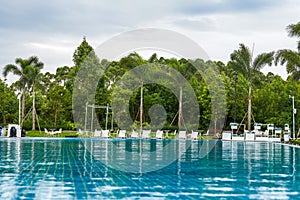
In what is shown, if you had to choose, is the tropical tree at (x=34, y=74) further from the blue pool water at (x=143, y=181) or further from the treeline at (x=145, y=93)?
the blue pool water at (x=143, y=181)

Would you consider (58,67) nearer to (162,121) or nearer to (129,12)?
(162,121)

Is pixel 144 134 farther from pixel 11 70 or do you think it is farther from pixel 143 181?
pixel 143 181

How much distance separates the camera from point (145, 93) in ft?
122

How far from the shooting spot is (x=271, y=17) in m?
22.9

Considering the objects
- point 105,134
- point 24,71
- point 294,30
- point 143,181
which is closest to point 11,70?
point 24,71

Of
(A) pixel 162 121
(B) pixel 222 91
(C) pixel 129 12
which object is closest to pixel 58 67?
(A) pixel 162 121

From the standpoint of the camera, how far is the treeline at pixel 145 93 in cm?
3206

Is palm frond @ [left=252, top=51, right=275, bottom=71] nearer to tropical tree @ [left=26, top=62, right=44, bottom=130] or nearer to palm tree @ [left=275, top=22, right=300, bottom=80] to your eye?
palm tree @ [left=275, top=22, right=300, bottom=80]

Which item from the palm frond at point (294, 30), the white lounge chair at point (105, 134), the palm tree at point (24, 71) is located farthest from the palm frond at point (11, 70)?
the palm frond at point (294, 30)

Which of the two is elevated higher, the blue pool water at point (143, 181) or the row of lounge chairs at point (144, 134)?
the row of lounge chairs at point (144, 134)

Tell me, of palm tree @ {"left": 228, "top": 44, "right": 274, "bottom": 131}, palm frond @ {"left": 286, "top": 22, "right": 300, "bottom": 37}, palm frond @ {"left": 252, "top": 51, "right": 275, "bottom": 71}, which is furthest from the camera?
palm tree @ {"left": 228, "top": 44, "right": 274, "bottom": 131}

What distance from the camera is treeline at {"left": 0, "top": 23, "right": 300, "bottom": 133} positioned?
105ft

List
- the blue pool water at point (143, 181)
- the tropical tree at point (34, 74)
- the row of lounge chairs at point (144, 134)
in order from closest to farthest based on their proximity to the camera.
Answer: the blue pool water at point (143, 181) < the row of lounge chairs at point (144, 134) < the tropical tree at point (34, 74)

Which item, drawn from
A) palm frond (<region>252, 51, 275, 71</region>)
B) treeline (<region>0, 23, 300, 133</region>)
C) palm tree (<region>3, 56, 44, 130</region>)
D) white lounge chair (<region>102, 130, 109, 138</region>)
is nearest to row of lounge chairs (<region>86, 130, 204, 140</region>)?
white lounge chair (<region>102, 130, 109, 138</region>)
